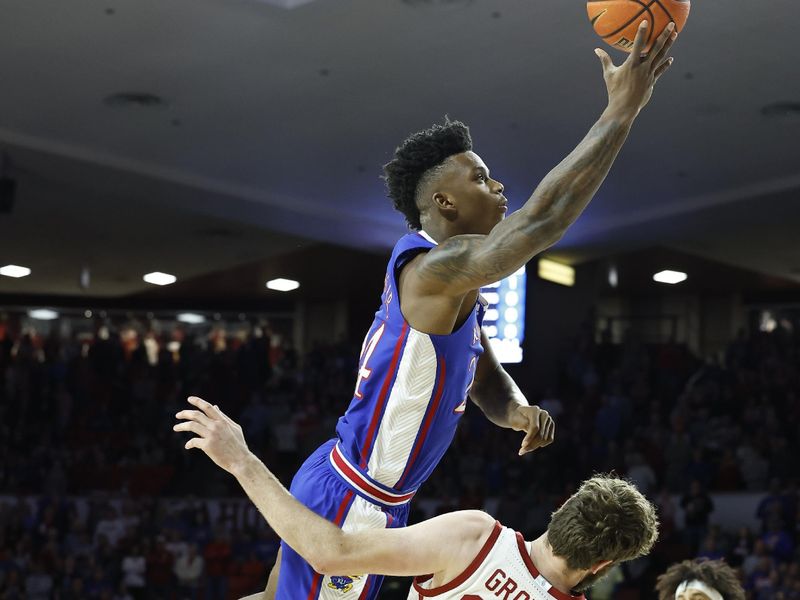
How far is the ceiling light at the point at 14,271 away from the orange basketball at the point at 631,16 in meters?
19.5

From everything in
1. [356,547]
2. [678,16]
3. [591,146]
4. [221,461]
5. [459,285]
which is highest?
[678,16]

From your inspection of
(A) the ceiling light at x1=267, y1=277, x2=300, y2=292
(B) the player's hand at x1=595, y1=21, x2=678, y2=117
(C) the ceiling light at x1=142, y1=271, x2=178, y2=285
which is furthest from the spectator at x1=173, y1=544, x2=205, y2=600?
(B) the player's hand at x1=595, y1=21, x2=678, y2=117

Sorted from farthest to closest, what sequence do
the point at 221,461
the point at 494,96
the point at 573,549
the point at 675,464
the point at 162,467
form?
the point at 162,467, the point at 675,464, the point at 494,96, the point at 573,549, the point at 221,461

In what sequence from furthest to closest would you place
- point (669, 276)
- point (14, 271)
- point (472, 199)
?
point (669, 276)
point (14, 271)
point (472, 199)

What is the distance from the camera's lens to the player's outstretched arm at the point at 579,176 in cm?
306

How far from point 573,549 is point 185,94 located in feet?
31.4

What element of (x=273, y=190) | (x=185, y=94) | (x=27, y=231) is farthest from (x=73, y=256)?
(x=185, y=94)

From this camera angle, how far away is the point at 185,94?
11836 millimetres

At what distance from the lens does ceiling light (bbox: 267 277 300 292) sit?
2359 centimetres

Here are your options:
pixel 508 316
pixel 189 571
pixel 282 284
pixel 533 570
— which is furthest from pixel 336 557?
pixel 282 284

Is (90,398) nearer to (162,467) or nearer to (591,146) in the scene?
(162,467)

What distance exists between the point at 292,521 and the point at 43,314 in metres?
23.7

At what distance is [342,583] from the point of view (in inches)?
137

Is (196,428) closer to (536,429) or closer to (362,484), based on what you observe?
(362,484)
